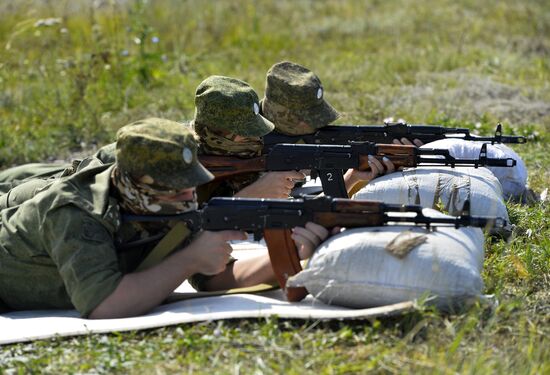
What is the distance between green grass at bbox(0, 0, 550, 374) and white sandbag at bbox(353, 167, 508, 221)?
30 centimetres

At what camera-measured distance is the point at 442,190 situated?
568 centimetres

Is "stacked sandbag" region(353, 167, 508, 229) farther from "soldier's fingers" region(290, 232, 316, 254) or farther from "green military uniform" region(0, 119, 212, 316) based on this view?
"green military uniform" region(0, 119, 212, 316)

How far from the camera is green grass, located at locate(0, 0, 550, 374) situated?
12.9ft

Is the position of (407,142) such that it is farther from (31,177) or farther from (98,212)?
(98,212)

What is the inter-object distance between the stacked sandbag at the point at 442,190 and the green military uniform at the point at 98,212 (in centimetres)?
183

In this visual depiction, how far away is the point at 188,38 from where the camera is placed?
541 inches

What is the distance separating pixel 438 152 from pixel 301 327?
2.20 metres

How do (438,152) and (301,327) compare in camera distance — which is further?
(438,152)

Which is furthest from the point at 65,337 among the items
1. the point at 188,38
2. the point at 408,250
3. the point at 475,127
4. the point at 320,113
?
the point at 188,38

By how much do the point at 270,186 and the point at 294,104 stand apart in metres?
0.78

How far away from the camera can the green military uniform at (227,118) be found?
525 centimetres

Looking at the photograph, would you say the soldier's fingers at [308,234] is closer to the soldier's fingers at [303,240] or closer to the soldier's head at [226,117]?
the soldier's fingers at [303,240]

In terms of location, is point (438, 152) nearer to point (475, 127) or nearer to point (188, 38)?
point (475, 127)

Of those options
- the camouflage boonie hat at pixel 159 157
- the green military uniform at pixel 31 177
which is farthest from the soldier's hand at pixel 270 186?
the camouflage boonie hat at pixel 159 157
